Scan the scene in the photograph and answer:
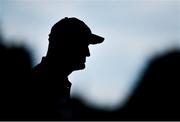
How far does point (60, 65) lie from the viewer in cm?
650

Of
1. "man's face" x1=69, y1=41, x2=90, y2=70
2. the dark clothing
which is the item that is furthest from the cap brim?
the dark clothing

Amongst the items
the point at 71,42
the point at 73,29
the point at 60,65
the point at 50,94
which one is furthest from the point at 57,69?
the point at 73,29

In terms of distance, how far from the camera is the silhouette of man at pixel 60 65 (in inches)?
233

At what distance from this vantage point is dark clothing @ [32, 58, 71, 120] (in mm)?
5843

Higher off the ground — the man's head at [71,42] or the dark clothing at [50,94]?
the man's head at [71,42]

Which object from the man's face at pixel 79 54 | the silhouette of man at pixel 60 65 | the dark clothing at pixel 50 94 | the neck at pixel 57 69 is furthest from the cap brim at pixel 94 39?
the dark clothing at pixel 50 94

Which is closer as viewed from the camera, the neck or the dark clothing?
the dark clothing

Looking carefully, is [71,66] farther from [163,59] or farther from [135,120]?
[163,59]

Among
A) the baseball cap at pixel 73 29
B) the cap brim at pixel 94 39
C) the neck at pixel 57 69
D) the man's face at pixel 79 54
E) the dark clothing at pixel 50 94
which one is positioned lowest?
the dark clothing at pixel 50 94

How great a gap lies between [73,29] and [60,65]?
713mm

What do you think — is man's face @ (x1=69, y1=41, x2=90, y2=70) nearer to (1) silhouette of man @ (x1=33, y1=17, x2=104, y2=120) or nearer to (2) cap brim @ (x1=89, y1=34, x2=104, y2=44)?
(1) silhouette of man @ (x1=33, y1=17, x2=104, y2=120)

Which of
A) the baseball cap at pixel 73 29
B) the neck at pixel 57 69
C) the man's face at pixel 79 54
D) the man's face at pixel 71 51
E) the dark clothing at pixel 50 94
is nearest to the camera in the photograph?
the dark clothing at pixel 50 94

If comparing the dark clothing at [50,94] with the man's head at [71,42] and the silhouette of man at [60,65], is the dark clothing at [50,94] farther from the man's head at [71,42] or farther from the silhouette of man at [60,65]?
the man's head at [71,42]

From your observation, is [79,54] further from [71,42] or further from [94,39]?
[94,39]
